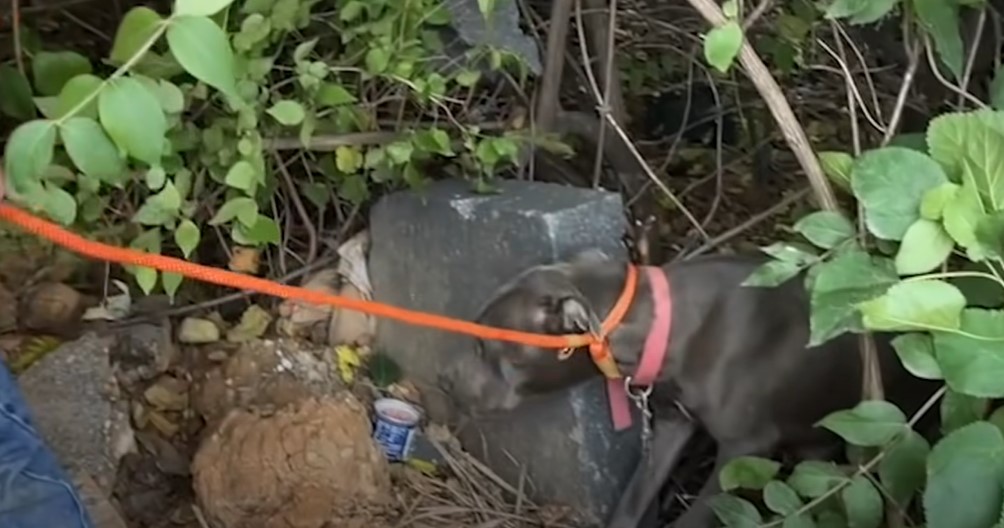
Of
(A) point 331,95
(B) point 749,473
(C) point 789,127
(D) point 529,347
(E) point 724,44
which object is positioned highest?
(E) point 724,44

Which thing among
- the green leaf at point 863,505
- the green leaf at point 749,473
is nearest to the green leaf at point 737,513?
the green leaf at point 749,473

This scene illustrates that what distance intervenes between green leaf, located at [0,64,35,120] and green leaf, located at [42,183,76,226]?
3.5 inches

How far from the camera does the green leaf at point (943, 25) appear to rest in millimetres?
1279

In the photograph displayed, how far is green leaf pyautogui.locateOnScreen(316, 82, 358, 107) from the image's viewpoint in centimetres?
204

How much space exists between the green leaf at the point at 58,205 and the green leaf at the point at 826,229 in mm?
812

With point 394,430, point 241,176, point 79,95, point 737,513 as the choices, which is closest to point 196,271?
point 79,95

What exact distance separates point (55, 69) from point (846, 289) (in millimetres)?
845

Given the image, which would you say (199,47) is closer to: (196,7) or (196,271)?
Answer: (196,7)

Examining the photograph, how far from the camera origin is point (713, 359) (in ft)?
6.59

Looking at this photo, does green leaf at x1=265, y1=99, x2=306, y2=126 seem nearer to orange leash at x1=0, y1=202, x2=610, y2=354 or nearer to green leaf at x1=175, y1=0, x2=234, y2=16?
orange leash at x1=0, y1=202, x2=610, y2=354

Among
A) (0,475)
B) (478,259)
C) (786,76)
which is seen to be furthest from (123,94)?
(786,76)

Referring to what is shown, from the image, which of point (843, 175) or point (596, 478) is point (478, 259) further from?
point (843, 175)

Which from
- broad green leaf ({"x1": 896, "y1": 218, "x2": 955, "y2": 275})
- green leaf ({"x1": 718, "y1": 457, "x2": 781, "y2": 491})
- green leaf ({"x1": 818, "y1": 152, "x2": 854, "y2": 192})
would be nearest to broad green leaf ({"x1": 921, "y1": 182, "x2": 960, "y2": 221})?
broad green leaf ({"x1": 896, "y1": 218, "x2": 955, "y2": 275})

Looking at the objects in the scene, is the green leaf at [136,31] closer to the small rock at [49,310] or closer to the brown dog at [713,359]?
the brown dog at [713,359]
